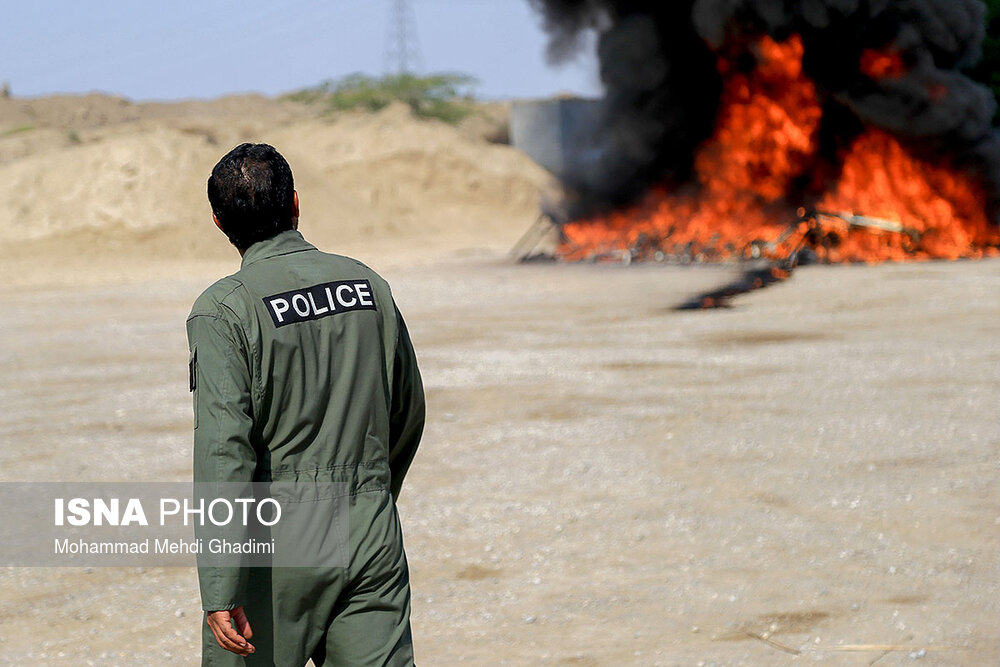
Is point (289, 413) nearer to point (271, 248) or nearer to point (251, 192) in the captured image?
point (271, 248)

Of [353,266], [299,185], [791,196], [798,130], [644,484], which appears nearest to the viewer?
[353,266]

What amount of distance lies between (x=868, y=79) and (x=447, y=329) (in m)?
13.1

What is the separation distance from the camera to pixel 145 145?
33094 mm

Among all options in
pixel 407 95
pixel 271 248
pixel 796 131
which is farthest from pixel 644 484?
pixel 407 95

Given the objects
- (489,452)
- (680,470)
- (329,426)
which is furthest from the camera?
(489,452)

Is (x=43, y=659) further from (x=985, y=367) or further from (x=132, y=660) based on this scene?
(x=985, y=367)

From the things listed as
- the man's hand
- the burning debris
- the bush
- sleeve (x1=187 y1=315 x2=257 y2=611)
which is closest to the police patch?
sleeve (x1=187 y1=315 x2=257 y2=611)

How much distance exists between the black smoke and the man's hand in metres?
21.9

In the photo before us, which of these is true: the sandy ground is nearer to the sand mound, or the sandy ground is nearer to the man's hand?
the man's hand

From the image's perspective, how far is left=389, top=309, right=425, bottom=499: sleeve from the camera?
2.78m

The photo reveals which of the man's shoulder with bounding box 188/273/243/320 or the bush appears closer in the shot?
the man's shoulder with bounding box 188/273/243/320

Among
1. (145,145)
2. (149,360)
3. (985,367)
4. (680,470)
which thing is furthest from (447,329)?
(145,145)

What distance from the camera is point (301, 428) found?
2.57 metres

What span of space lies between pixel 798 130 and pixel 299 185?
1570cm
